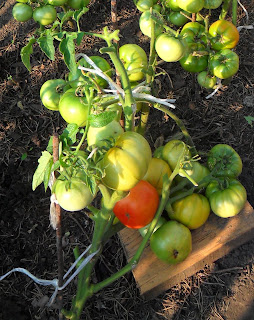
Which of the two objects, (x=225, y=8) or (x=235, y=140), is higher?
(x=225, y=8)

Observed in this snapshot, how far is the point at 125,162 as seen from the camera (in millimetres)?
1129

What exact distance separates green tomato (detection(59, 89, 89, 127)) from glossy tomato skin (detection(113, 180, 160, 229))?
0.39m

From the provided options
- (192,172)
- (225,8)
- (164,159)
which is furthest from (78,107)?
(225,8)

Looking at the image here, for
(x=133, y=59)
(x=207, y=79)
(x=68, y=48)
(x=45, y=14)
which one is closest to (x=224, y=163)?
(x=207, y=79)

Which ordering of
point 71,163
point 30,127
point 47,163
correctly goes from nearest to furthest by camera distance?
point 71,163
point 47,163
point 30,127

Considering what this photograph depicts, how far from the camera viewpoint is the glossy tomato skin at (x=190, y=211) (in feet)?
5.41

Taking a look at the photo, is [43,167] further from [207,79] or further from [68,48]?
[207,79]

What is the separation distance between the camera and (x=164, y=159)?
68.6 inches

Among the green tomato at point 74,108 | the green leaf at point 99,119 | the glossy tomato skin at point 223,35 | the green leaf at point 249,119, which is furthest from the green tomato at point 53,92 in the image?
the green leaf at point 249,119

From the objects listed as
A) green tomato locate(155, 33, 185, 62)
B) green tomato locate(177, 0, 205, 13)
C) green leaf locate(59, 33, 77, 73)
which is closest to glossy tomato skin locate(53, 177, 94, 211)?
green leaf locate(59, 33, 77, 73)

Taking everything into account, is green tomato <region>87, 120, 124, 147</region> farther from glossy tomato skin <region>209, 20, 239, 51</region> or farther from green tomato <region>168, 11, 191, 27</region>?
green tomato <region>168, 11, 191, 27</region>

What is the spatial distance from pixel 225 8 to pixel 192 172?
1.43m

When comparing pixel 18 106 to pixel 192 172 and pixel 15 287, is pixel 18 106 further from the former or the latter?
pixel 192 172

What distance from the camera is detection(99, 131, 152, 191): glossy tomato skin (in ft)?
3.72
